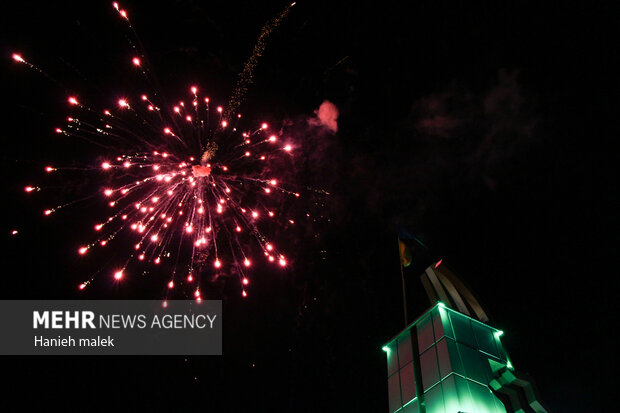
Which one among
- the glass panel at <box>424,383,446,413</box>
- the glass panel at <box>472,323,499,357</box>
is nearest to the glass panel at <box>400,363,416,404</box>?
the glass panel at <box>424,383,446,413</box>

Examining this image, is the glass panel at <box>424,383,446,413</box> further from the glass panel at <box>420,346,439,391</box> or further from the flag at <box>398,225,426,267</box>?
the flag at <box>398,225,426,267</box>

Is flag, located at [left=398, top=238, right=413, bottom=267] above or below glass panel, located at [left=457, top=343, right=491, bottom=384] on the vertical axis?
above

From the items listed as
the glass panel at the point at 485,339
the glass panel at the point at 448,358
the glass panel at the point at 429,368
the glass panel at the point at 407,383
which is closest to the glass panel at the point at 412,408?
the glass panel at the point at 407,383

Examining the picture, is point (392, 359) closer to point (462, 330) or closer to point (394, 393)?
point (394, 393)

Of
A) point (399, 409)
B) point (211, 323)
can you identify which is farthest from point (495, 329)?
point (211, 323)

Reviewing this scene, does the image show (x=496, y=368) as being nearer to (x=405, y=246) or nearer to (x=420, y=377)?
(x=420, y=377)

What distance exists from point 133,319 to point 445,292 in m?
12.2

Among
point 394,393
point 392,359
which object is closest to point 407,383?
point 394,393

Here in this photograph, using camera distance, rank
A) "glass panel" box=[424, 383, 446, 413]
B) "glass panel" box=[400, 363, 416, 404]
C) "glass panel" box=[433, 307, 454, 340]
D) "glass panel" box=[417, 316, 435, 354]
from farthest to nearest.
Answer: "glass panel" box=[417, 316, 435, 354] → "glass panel" box=[433, 307, 454, 340] → "glass panel" box=[400, 363, 416, 404] → "glass panel" box=[424, 383, 446, 413]

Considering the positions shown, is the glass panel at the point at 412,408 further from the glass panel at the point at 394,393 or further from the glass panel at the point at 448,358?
the glass panel at the point at 448,358

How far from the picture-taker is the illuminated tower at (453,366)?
405 inches

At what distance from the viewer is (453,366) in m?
10.6

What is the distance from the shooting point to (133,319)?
1592 cm

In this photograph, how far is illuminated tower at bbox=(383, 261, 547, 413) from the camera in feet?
33.7
